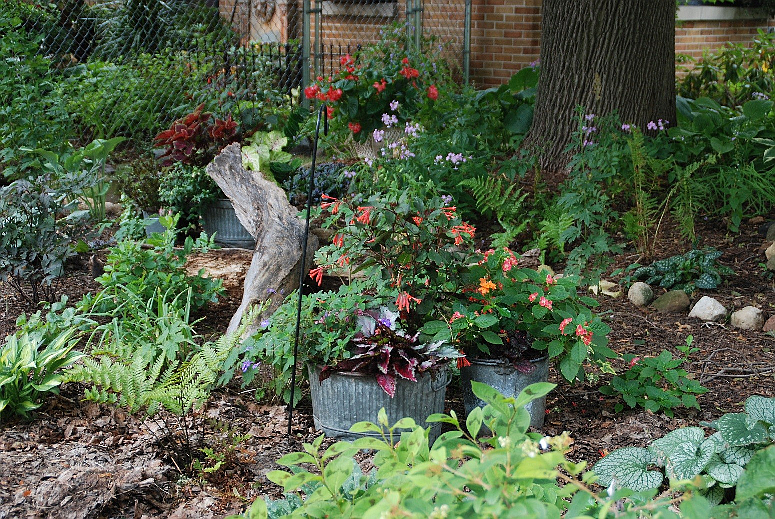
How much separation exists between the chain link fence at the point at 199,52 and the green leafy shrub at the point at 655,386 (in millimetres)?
5035

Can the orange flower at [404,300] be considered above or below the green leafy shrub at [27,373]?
above

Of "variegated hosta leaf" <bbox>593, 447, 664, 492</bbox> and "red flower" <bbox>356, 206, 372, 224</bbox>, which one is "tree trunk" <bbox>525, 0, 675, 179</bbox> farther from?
"variegated hosta leaf" <bbox>593, 447, 664, 492</bbox>

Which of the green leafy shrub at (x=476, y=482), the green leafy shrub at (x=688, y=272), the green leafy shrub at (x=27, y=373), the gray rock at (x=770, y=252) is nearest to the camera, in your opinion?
the green leafy shrub at (x=476, y=482)

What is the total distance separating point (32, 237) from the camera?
404 centimetres

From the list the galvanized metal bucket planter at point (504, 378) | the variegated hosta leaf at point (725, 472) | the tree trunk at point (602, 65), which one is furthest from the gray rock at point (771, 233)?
the variegated hosta leaf at point (725, 472)

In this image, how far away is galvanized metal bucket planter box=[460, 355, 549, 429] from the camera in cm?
302

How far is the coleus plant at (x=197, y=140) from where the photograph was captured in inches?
226

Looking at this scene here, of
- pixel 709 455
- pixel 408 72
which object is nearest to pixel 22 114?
pixel 408 72

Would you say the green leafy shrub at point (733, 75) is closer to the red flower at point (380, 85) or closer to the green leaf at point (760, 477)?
the red flower at point (380, 85)

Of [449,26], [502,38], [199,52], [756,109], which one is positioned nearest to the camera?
[756,109]

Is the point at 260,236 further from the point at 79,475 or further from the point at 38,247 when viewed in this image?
the point at 79,475

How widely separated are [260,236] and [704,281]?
8.57 feet

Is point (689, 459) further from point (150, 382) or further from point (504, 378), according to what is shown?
point (150, 382)

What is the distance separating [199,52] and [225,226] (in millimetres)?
4259
